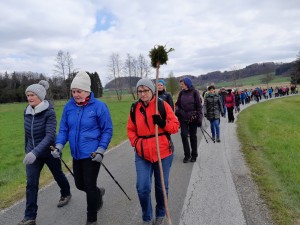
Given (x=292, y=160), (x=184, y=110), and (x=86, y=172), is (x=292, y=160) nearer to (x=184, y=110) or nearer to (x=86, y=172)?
(x=184, y=110)

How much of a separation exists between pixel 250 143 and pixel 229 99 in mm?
6786

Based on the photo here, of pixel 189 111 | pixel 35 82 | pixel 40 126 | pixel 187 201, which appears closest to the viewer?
pixel 40 126

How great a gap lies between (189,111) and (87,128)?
4104 millimetres

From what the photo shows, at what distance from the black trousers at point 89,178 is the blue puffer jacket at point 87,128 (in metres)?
0.11

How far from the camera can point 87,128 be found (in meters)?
4.21

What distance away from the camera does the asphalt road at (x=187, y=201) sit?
455 cm

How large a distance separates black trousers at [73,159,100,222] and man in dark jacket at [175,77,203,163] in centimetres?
401

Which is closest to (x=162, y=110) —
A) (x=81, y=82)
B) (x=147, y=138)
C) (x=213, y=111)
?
(x=147, y=138)

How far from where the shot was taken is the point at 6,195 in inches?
238

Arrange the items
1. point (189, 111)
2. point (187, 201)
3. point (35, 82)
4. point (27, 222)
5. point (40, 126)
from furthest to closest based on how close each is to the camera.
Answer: point (35, 82)
point (189, 111)
point (187, 201)
point (40, 126)
point (27, 222)

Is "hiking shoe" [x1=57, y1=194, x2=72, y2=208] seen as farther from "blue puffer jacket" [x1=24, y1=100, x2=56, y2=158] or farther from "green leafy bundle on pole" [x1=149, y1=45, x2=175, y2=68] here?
"green leafy bundle on pole" [x1=149, y1=45, x2=175, y2=68]

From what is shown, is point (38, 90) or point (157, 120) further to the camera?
point (38, 90)

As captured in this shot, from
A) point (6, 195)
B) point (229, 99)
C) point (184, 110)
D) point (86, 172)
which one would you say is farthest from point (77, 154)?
point (229, 99)

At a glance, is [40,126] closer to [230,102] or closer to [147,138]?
[147,138]
